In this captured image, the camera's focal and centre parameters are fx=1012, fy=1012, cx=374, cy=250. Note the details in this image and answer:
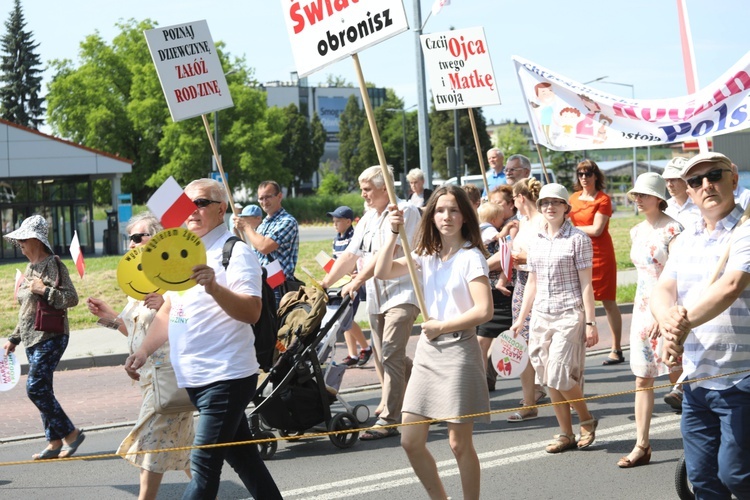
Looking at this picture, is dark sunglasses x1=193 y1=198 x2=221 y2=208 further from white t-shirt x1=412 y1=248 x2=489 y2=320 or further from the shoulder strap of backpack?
white t-shirt x1=412 y1=248 x2=489 y2=320

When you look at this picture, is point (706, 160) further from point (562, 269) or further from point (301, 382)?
point (301, 382)

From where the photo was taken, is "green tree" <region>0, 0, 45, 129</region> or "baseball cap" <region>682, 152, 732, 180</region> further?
"green tree" <region>0, 0, 45, 129</region>

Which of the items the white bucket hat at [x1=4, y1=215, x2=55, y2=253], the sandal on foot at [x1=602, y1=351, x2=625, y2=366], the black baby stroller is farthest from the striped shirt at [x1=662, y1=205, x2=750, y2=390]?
the sandal on foot at [x1=602, y1=351, x2=625, y2=366]

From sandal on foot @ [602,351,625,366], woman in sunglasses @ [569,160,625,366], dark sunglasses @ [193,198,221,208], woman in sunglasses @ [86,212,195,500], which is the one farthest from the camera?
sandal on foot @ [602,351,625,366]

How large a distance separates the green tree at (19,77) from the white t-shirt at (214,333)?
86797 mm

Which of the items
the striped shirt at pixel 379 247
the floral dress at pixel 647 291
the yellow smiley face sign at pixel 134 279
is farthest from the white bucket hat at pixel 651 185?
the yellow smiley face sign at pixel 134 279

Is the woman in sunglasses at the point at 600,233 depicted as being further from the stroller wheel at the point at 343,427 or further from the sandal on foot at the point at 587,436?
the stroller wheel at the point at 343,427

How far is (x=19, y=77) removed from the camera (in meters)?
86.3

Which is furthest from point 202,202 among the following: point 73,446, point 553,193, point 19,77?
point 19,77

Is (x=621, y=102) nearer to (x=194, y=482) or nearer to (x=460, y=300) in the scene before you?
(x=460, y=300)

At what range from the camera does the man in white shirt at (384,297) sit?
7125 mm

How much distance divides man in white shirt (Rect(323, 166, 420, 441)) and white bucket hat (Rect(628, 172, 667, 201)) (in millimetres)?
1539

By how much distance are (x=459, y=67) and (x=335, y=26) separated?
609 cm

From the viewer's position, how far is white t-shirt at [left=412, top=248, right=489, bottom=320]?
486 centimetres
